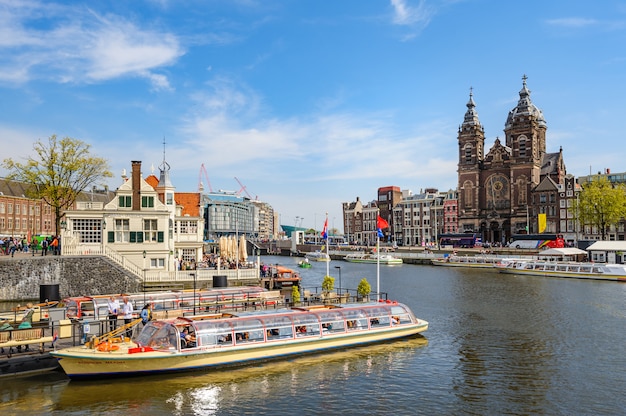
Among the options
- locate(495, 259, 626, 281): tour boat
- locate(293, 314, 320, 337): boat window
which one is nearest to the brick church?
locate(495, 259, 626, 281): tour boat

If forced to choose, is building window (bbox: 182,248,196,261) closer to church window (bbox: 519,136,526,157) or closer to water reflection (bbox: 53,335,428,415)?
water reflection (bbox: 53,335,428,415)

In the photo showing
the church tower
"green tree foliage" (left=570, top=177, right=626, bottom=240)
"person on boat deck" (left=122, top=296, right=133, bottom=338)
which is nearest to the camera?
"person on boat deck" (left=122, top=296, right=133, bottom=338)

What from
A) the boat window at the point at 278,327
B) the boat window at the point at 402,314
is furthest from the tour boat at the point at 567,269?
the boat window at the point at 278,327

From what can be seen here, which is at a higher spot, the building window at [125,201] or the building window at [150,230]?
the building window at [125,201]

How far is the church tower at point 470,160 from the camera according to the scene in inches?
5758

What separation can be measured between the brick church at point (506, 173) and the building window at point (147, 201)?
106 meters

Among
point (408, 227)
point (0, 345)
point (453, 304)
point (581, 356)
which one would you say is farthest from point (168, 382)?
point (408, 227)

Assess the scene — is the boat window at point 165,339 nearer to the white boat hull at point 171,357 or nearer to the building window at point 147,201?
the white boat hull at point 171,357

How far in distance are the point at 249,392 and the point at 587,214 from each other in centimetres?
10316

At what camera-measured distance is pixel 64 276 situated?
4731 cm

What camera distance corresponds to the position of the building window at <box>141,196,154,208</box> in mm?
52531

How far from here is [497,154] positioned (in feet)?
471

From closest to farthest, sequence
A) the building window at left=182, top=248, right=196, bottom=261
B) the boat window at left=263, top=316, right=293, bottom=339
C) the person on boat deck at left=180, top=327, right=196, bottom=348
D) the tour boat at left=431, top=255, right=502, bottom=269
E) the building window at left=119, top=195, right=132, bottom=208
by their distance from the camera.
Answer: the person on boat deck at left=180, top=327, right=196, bottom=348
the boat window at left=263, top=316, right=293, bottom=339
the building window at left=119, top=195, right=132, bottom=208
the building window at left=182, top=248, right=196, bottom=261
the tour boat at left=431, top=255, right=502, bottom=269

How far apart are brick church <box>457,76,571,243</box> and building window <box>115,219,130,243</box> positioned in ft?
354
